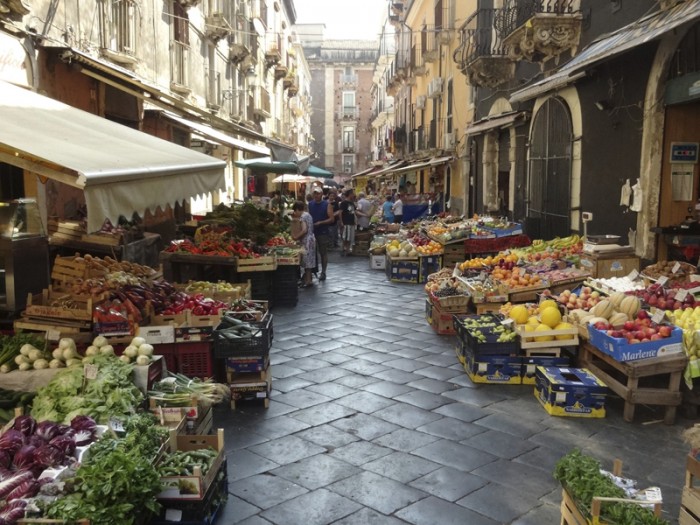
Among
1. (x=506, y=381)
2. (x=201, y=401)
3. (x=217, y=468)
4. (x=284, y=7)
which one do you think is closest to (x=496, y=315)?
(x=506, y=381)

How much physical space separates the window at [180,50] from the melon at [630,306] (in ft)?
36.1

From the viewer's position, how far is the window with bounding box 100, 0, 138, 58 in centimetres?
961

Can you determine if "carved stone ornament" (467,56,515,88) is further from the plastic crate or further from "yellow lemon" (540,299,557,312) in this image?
the plastic crate

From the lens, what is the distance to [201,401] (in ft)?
13.4

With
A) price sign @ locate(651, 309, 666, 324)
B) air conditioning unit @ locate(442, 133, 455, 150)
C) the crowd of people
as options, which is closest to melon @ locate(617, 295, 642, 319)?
→ price sign @ locate(651, 309, 666, 324)

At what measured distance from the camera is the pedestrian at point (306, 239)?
417 inches

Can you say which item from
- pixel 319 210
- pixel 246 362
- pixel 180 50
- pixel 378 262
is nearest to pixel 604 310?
pixel 246 362

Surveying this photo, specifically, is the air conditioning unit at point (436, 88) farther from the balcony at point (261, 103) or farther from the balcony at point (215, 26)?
the balcony at point (261, 103)

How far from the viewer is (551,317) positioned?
579 cm

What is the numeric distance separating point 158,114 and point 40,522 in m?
10.4

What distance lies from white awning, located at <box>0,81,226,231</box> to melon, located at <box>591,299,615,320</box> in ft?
12.3

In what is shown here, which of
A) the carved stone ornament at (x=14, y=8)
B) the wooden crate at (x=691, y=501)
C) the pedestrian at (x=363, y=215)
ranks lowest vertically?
the wooden crate at (x=691, y=501)

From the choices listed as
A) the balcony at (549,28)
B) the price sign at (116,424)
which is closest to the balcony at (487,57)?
the balcony at (549,28)

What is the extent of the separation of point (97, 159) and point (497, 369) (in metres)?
3.81
